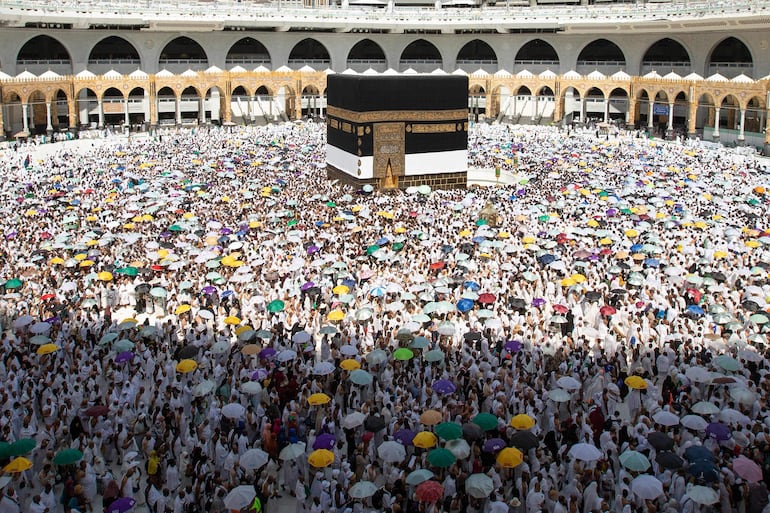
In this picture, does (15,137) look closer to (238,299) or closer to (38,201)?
(38,201)

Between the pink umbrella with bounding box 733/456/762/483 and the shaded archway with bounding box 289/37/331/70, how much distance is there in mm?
48668

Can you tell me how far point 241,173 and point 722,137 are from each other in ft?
88.3

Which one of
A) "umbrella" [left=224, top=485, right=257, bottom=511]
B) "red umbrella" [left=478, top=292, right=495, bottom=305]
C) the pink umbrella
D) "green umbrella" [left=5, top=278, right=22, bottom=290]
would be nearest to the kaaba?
"red umbrella" [left=478, top=292, right=495, bottom=305]

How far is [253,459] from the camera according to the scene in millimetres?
9570

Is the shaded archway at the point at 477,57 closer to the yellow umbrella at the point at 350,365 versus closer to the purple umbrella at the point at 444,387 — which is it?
the yellow umbrella at the point at 350,365

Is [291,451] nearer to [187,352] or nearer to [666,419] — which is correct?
[187,352]

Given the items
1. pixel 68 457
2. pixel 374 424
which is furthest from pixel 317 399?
pixel 68 457

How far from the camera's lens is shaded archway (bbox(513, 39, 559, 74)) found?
53.6m

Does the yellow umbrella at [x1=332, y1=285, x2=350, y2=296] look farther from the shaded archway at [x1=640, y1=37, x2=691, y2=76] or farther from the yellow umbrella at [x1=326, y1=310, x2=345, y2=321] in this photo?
the shaded archway at [x1=640, y1=37, x2=691, y2=76]

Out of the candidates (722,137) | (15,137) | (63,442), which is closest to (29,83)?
(15,137)

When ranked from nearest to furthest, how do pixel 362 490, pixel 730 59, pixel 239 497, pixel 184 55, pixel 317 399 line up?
pixel 239 497, pixel 362 490, pixel 317 399, pixel 730 59, pixel 184 55

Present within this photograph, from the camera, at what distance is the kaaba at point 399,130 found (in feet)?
94.7

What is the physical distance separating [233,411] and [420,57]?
4935 centimetres

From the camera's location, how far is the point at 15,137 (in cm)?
4031
